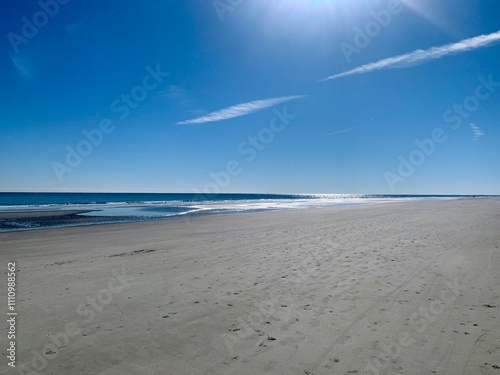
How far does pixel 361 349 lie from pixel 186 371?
292 cm

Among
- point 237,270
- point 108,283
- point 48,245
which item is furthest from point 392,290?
point 48,245

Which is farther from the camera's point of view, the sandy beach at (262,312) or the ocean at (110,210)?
the ocean at (110,210)

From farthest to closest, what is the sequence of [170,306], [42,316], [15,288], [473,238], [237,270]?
1. [473,238]
2. [237,270]
3. [15,288]
4. [170,306]
5. [42,316]

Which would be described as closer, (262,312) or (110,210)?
(262,312)

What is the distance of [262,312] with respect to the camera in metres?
6.58

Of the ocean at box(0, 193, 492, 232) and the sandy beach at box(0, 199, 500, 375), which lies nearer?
the sandy beach at box(0, 199, 500, 375)

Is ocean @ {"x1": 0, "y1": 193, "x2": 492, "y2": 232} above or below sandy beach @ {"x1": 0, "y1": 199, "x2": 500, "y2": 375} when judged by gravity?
above

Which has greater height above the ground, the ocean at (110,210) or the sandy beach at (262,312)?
the ocean at (110,210)

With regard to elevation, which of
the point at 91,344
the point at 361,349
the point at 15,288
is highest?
the point at 15,288

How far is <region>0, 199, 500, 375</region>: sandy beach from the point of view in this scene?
4.74 m

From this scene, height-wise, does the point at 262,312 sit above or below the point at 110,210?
below

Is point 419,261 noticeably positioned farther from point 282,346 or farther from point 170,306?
point 170,306

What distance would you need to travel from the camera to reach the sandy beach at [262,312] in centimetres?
474

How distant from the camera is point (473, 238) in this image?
15.3 metres
